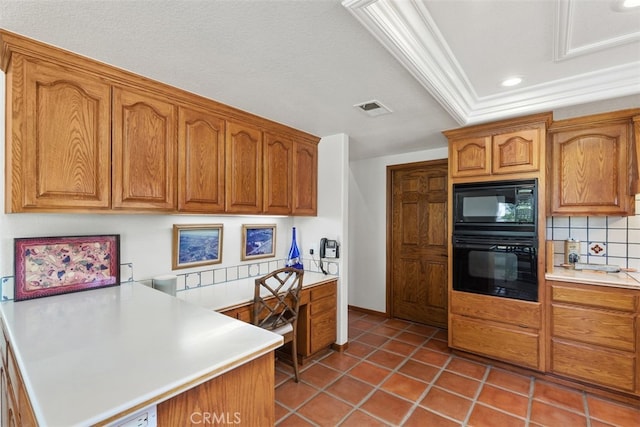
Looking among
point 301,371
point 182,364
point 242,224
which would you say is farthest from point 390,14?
point 301,371

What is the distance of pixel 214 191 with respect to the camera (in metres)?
2.25

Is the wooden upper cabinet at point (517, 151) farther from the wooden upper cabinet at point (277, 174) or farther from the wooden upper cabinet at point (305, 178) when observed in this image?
Answer: the wooden upper cabinet at point (277, 174)

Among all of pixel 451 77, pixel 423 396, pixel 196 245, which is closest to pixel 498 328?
pixel 423 396

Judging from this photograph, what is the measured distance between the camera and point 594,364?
226cm

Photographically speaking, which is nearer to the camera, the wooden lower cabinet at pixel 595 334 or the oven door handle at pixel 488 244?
the wooden lower cabinet at pixel 595 334

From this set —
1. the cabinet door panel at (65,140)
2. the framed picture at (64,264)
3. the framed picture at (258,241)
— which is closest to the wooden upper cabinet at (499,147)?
the framed picture at (258,241)

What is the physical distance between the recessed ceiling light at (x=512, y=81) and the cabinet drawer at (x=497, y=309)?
1.78m

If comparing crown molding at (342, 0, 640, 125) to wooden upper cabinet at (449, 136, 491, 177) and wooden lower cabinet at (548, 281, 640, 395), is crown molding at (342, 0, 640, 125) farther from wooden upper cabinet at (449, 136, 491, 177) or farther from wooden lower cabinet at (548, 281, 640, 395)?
wooden lower cabinet at (548, 281, 640, 395)

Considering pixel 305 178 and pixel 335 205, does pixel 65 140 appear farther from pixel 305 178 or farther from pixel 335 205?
pixel 335 205

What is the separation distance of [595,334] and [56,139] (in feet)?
12.5

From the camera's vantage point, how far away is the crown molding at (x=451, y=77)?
52.0 inches

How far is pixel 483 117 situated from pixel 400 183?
60.9 inches

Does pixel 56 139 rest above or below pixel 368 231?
above

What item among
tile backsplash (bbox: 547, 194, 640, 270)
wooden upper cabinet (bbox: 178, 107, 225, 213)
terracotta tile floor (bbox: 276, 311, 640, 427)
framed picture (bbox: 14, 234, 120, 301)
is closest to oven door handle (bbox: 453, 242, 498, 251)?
tile backsplash (bbox: 547, 194, 640, 270)
